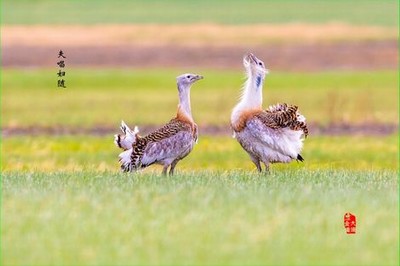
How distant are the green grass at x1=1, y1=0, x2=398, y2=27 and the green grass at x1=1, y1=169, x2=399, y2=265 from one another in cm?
6231

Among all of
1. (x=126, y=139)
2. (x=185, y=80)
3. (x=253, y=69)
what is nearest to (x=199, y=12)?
(x=253, y=69)

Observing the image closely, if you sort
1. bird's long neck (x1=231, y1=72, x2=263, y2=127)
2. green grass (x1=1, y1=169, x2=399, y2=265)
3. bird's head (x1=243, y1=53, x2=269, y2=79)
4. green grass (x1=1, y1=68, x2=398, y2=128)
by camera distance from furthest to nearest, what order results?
green grass (x1=1, y1=68, x2=398, y2=128) < bird's head (x1=243, y1=53, x2=269, y2=79) < bird's long neck (x1=231, y1=72, x2=263, y2=127) < green grass (x1=1, y1=169, x2=399, y2=265)

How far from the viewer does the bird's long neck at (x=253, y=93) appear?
15.3 metres

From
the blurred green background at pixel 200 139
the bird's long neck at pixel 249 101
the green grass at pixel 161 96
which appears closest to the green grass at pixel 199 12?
the blurred green background at pixel 200 139

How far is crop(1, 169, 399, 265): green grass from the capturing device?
1023 cm

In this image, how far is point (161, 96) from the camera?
43.5 m

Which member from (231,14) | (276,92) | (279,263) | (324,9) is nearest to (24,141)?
(276,92)

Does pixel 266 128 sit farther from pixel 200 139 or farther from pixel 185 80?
pixel 200 139

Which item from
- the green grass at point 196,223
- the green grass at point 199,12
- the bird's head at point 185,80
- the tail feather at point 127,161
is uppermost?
the green grass at point 199,12

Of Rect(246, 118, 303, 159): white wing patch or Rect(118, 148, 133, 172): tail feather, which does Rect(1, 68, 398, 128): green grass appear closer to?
Rect(118, 148, 133, 172): tail feather

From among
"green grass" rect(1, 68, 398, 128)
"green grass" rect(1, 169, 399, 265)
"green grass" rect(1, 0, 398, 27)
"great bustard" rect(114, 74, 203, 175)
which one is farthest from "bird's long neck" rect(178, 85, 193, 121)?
"green grass" rect(1, 0, 398, 27)

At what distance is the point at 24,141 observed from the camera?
95.5 feet

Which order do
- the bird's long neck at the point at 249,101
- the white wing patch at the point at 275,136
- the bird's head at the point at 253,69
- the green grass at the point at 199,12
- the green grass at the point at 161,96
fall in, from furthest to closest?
the green grass at the point at 199,12 < the green grass at the point at 161,96 < the bird's head at the point at 253,69 < the bird's long neck at the point at 249,101 < the white wing patch at the point at 275,136

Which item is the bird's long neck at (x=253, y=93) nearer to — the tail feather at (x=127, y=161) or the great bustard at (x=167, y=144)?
the great bustard at (x=167, y=144)
